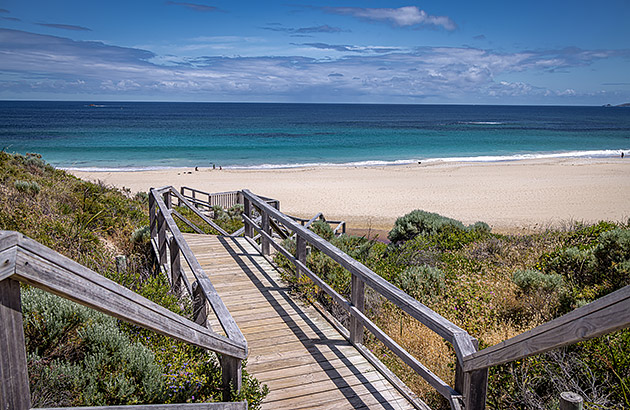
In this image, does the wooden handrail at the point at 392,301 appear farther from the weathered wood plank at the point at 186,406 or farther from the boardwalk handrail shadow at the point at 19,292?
the boardwalk handrail shadow at the point at 19,292

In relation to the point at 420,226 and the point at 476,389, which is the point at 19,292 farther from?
the point at 420,226

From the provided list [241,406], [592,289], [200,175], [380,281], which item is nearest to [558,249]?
[592,289]

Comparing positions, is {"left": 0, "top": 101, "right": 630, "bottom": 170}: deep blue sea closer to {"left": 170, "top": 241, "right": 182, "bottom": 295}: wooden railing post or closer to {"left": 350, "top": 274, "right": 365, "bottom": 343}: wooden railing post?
{"left": 170, "top": 241, "right": 182, "bottom": 295}: wooden railing post

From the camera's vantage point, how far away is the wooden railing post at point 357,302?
4.78 meters

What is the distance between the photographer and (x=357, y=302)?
15.9 ft

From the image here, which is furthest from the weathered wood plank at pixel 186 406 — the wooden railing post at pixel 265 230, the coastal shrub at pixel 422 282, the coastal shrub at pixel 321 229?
the coastal shrub at pixel 321 229

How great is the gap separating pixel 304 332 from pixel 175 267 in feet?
5.71

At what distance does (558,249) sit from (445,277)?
90.4 inches

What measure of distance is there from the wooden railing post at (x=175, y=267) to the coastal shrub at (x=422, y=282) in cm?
333

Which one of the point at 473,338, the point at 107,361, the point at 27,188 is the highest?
the point at 27,188

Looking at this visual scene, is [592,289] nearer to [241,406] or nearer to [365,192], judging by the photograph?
[241,406]

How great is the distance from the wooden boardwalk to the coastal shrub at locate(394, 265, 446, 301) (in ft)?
5.84

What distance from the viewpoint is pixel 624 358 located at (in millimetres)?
3943

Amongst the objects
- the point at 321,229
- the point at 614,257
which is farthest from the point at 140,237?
the point at 614,257
